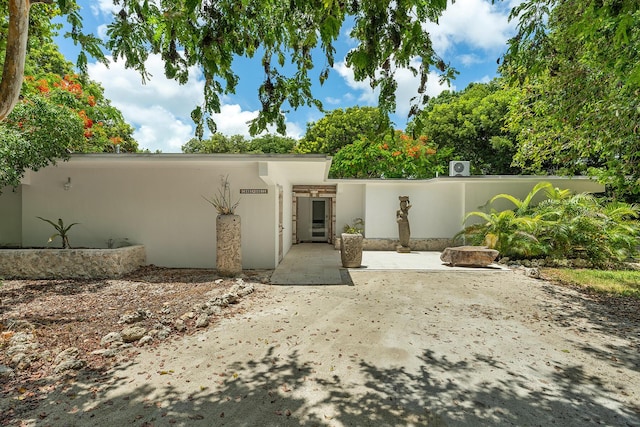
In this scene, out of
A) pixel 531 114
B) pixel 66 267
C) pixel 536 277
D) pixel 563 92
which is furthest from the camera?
pixel 531 114

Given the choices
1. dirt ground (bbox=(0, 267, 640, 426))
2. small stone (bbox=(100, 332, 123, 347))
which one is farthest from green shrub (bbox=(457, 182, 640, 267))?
small stone (bbox=(100, 332, 123, 347))

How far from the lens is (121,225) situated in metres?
7.77

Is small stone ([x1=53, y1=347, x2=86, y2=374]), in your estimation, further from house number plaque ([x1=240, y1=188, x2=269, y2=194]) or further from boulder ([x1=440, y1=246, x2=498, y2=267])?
boulder ([x1=440, y1=246, x2=498, y2=267])

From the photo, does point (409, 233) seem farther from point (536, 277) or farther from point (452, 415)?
point (452, 415)

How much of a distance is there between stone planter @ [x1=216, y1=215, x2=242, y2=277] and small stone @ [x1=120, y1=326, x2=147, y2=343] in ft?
9.62

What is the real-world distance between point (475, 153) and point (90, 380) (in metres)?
20.1

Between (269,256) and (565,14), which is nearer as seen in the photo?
(565,14)

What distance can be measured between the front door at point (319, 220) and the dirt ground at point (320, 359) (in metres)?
8.29

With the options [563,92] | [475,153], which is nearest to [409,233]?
[563,92]

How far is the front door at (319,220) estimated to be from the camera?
45.5 ft

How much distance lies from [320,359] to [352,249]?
4.80m

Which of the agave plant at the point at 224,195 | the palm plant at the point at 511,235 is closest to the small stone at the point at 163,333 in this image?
the agave plant at the point at 224,195

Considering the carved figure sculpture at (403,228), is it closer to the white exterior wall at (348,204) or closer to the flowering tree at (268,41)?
the white exterior wall at (348,204)

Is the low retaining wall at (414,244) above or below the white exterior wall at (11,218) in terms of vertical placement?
below
